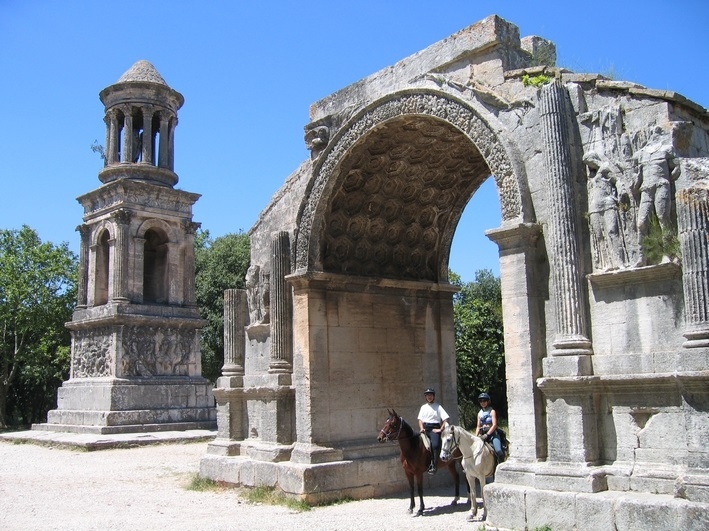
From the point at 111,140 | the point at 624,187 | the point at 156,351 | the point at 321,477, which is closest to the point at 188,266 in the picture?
the point at 156,351

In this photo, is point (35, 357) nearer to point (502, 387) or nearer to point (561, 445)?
point (502, 387)

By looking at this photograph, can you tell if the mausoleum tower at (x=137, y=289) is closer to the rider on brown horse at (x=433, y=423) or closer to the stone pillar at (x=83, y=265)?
the stone pillar at (x=83, y=265)

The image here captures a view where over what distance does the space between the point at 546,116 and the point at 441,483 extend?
6.43m

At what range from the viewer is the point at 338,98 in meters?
11.3

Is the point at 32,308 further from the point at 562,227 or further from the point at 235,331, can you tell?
the point at 562,227

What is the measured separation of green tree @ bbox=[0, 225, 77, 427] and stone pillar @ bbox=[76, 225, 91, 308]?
12.4ft

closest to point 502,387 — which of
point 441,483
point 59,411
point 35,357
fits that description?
point 441,483

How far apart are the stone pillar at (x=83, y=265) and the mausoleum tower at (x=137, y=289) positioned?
0.12ft

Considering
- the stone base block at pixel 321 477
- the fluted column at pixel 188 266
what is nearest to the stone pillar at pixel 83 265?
the fluted column at pixel 188 266

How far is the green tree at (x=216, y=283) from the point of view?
1284 inches

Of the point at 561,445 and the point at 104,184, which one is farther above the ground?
the point at 104,184

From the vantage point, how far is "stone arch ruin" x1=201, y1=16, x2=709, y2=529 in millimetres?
7031

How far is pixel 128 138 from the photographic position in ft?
78.1

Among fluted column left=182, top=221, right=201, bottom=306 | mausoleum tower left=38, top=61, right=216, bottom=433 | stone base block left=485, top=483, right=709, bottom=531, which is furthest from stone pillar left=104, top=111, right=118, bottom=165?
stone base block left=485, top=483, right=709, bottom=531
